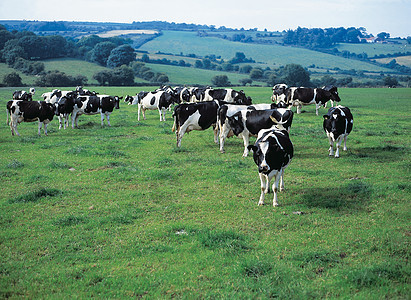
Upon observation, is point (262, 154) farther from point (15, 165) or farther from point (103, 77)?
point (103, 77)

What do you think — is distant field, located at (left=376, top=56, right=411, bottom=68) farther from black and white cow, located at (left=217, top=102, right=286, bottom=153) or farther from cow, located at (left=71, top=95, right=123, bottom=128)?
black and white cow, located at (left=217, top=102, right=286, bottom=153)

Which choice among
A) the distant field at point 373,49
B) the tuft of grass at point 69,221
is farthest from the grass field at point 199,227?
the distant field at point 373,49

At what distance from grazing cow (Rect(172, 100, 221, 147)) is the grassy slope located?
13495 centimetres

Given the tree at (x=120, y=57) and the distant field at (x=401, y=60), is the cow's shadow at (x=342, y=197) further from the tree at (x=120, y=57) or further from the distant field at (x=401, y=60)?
the distant field at (x=401, y=60)

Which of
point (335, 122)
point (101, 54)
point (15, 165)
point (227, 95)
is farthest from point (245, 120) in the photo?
point (101, 54)

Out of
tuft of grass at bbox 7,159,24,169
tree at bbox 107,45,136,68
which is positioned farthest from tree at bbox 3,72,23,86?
tuft of grass at bbox 7,159,24,169

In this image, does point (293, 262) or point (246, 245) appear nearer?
point (293, 262)

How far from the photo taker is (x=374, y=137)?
821 inches

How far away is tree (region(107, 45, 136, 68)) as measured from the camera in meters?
109

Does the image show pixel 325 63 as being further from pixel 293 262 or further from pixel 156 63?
pixel 293 262

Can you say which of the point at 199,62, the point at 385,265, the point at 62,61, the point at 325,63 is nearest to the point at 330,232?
the point at 385,265

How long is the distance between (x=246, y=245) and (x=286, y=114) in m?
9.14

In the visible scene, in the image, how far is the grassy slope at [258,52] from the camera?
5892 inches

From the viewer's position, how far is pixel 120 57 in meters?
109
